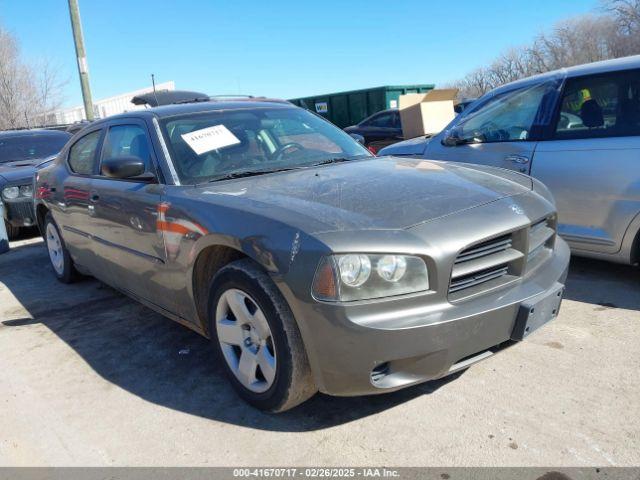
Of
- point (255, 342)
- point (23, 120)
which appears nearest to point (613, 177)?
point (255, 342)

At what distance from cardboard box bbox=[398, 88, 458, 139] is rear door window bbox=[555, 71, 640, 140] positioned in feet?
11.6

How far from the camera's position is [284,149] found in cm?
365

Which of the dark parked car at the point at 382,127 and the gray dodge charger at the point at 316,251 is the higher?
the dark parked car at the point at 382,127

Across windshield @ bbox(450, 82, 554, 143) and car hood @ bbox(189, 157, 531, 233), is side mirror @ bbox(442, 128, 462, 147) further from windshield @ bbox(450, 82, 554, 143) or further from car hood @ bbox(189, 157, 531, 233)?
car hood @ bbox(189, 157, 531, 233)

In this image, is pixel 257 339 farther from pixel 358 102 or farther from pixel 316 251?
pixel 358 102

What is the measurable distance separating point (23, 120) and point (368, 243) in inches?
1103

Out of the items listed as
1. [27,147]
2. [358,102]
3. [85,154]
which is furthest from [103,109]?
[85,154]

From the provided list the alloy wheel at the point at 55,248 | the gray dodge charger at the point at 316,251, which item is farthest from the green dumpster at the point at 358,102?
the gray dodge charger at the point at 316,251

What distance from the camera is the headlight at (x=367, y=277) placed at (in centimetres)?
219

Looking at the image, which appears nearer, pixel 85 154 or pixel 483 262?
pixel 483 262

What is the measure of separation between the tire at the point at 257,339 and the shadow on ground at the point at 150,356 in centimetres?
16

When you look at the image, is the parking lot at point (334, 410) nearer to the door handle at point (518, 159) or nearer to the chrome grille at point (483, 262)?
the chrome grille at point (483, 262)

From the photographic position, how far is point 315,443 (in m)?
2.48

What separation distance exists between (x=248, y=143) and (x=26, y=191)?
5.37 m
